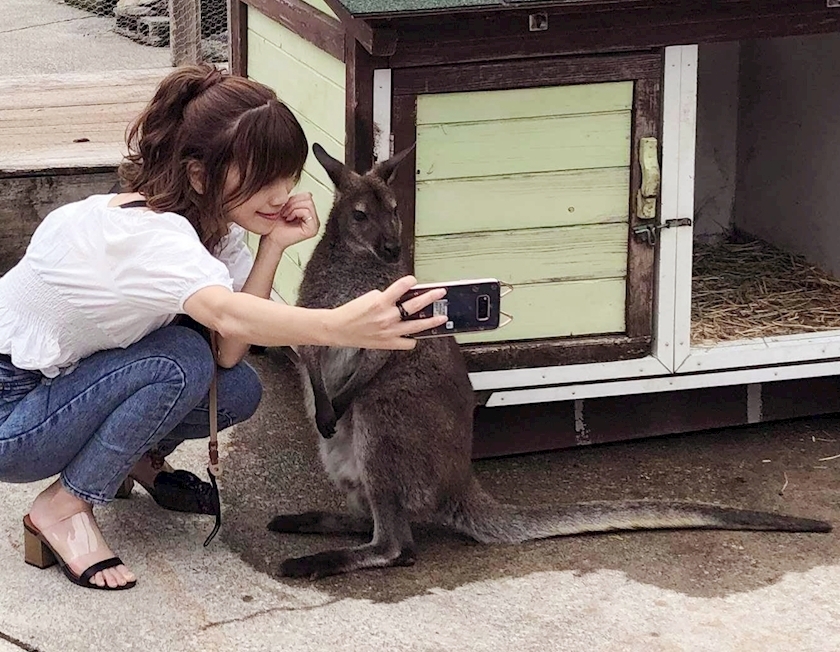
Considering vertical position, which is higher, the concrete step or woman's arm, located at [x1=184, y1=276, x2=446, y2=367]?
the concrete step

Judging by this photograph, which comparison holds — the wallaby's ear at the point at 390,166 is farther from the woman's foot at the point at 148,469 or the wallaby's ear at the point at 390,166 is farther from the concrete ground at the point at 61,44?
the concrete ground at the point at 61,44

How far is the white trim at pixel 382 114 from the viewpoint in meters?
3.41

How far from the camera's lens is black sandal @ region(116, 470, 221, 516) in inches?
135

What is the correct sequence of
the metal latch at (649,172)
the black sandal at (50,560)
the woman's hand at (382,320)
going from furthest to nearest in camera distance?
the metal latch at (649,172)
the black sandal at (50,560)
the woman's hand at (382,320)

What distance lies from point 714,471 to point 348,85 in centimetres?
155

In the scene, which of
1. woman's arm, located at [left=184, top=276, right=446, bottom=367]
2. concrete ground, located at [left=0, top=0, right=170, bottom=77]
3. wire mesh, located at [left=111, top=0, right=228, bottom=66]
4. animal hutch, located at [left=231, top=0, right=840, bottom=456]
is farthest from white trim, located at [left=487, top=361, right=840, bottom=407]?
concrete ground, located at [left=0, top=0, right=170, bottom=77]

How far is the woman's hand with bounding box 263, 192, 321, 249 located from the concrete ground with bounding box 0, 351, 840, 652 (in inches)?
31.1

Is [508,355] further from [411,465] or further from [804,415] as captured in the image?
[804,415]

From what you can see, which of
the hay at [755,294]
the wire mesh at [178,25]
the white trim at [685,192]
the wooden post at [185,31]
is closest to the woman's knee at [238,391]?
the white trim at [685,192]

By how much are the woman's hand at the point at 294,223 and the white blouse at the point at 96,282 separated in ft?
1.06

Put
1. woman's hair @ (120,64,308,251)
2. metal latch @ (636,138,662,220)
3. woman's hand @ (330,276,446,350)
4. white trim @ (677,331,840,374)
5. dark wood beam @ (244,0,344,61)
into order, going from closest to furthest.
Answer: woman's hand @ (330,276,446,350) → woman's hair @ (120,64,308,251) → dark wood beam @ (244,0,344,61) → metal latch @ (636,138,662,220) → white trim @ (677,331,840,374)

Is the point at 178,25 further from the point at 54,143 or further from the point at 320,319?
the point at 320,319

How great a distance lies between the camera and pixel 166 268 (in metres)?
2.71

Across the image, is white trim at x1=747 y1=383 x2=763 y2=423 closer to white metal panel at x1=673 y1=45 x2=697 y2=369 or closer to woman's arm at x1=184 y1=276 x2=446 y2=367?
A: white metal panel at x1=673 y1=45 x2=697 y2=369
